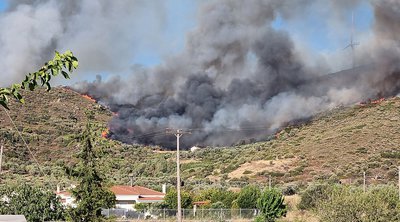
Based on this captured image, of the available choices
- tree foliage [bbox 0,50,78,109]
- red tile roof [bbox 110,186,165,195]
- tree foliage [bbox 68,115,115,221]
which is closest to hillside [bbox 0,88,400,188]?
red tile roof [bbox 110,186,165,195]

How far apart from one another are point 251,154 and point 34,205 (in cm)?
5069

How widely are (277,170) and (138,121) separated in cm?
3740

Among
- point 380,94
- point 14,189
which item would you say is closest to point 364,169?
point 380,94

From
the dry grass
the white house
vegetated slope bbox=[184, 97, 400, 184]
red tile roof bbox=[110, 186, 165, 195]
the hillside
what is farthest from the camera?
the dry grass

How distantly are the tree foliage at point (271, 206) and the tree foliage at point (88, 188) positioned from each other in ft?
73.5

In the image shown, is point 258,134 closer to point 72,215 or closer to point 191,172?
point 72,215

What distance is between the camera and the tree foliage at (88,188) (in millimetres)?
31609

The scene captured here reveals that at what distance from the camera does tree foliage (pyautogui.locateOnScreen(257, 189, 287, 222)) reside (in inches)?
2019

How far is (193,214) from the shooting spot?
2008 inches

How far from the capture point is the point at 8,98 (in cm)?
513

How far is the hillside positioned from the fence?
1972 centimetres

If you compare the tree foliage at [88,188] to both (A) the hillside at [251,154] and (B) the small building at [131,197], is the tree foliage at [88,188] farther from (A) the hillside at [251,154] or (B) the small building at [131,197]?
(A) the hillside at [251,154]

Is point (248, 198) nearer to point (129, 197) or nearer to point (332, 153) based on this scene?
point (129, 197)

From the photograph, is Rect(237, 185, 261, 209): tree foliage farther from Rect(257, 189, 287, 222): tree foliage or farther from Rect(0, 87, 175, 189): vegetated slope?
Rect(0, 87, 175, 189): vegetated slope
